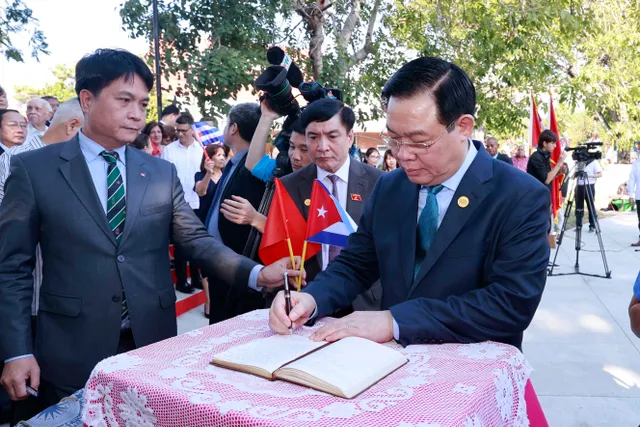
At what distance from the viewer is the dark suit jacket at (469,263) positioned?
1614 millimetres

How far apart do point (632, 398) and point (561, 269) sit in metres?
4.56

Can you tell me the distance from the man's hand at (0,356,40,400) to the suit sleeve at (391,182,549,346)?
1.35 metres

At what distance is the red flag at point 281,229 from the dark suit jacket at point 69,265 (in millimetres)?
684

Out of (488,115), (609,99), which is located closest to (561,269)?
(488,115)

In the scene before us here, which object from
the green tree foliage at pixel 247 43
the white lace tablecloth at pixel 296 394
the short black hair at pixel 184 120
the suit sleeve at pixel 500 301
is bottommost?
the white lace tablecloth at pixel 296 394

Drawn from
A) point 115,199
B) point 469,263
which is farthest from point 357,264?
point 115,199

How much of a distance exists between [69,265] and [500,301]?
1512 mm

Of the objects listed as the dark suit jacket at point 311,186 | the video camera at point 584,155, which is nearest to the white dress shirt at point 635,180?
the video camera at point 584,155

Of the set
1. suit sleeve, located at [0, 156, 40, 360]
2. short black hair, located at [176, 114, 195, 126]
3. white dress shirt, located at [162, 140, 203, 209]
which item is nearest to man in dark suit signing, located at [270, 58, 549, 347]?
suit sleeve, located at [0, 156, 40, 360]

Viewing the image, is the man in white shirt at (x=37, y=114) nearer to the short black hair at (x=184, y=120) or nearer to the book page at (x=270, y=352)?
the short black hair at (x=184, y=120)

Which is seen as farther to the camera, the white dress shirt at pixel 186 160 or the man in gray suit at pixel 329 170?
the white dress shirt at pixel 186 160

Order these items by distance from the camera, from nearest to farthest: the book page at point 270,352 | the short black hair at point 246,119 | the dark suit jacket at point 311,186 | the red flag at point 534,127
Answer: the book page at point 270,352
the dark suit jacket at point 311,186
the short black hair at point 246,119
the red flag at point 534,127

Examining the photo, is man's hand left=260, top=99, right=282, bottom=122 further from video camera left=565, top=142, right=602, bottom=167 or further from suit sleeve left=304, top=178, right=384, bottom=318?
video camera left=565, top=142, right=602, bottom=167

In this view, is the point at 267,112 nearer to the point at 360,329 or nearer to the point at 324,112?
the point at 324,112
